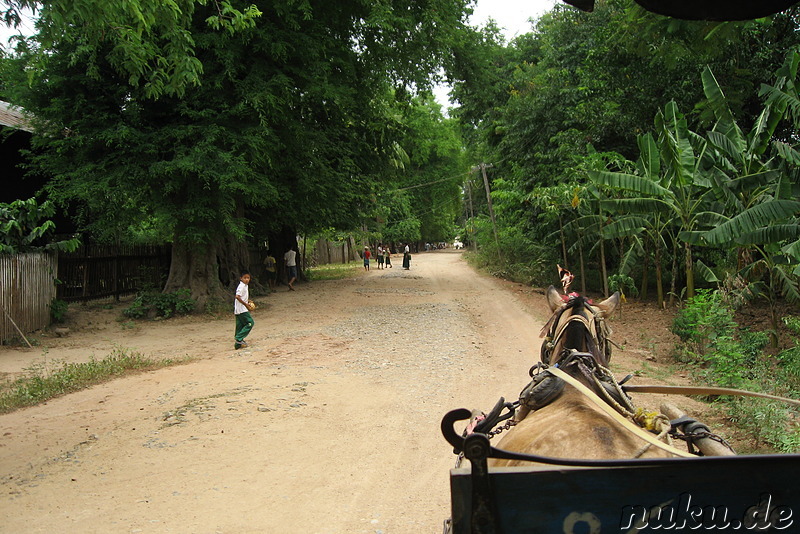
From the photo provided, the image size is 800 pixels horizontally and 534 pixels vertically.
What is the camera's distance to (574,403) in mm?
3191

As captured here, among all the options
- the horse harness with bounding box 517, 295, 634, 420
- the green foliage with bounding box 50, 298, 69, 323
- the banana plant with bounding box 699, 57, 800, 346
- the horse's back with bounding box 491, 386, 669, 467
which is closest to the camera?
the horse's back with bounding box 491, 386, 669, 467

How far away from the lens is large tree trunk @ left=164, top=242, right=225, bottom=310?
16.5m

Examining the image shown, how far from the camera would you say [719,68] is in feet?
44.9

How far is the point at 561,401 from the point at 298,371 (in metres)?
6.90

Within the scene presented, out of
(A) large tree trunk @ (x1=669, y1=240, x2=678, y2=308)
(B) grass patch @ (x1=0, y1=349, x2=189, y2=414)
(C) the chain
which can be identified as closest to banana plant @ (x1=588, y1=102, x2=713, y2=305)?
(A) large tree trunk @ (x1=669, y1=240, x2=678, y2=308)

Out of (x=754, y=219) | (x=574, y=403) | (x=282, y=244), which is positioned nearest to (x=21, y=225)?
(x=574, y=403)

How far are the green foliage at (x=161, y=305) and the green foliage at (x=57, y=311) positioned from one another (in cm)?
185

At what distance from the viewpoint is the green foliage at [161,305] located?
15508 millimetres

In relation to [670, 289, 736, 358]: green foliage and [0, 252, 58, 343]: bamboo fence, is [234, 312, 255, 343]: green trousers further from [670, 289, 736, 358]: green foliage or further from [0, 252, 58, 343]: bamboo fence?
[670, 289, 736, 358]: green foliage

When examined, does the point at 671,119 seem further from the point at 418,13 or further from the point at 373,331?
the point at 418,13

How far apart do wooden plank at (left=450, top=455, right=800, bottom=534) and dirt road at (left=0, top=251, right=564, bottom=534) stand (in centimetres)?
280

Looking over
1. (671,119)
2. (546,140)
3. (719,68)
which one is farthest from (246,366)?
(546,140)
